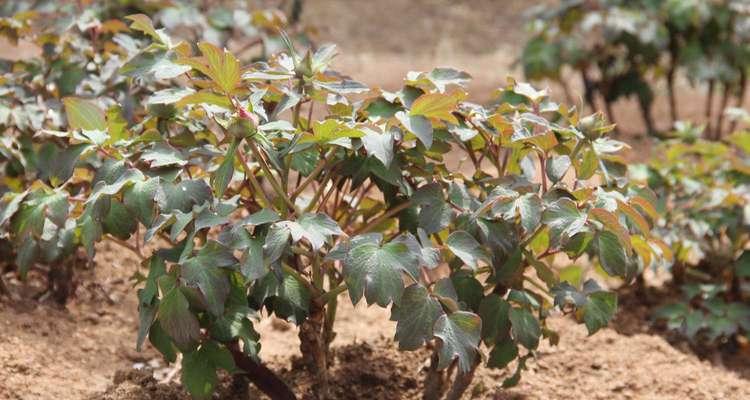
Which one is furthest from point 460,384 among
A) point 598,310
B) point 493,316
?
point 598,310

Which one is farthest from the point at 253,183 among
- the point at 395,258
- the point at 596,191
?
the point at 596,191

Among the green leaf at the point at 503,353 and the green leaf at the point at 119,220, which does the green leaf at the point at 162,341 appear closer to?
the green leaf at the point at 119,220

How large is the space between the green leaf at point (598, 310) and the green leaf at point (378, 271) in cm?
53

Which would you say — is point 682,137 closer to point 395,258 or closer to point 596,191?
point 596,191

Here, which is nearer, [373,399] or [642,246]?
[642,246]

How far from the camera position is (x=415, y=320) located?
2.09 metres

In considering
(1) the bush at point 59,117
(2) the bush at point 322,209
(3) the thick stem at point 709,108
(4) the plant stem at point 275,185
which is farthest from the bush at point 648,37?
(4) the plant stem at point 275,185

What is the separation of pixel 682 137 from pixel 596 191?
166 cm

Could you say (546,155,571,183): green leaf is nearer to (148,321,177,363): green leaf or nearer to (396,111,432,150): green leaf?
(396,111,432,150): green leaf

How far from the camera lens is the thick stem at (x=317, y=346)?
241 centimetres

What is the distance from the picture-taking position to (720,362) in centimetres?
351

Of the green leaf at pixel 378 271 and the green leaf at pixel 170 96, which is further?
the green leaf at pixel 170 96

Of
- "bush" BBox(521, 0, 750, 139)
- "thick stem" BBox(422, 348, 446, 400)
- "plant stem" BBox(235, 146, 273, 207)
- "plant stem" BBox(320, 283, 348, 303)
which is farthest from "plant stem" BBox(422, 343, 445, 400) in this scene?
"bush" BBox(521, 0, 750, 139)

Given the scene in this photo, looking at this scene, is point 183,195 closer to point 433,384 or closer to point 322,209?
point 322,209
